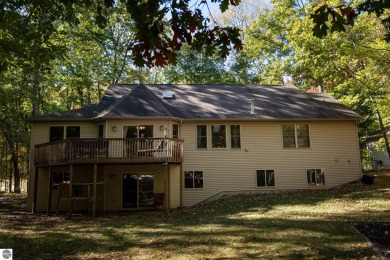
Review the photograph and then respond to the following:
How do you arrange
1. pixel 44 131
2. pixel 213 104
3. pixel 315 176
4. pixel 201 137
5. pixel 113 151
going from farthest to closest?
pixel 213 104
pixel 315 176
pixel 201 137
pixel 44 131
pixel 113 151

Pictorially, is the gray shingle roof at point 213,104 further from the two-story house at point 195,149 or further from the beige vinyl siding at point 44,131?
the beige vinyl siding at point 44,131

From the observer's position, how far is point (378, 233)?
9125 millimetres

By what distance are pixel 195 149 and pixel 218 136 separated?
1676 millimetres

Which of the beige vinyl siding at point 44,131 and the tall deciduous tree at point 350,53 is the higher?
the tall deciduous tree at point 350,53

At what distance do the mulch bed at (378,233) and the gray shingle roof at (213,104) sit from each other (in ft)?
34.0

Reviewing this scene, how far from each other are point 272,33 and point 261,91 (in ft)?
25.7

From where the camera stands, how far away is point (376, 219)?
10.9m

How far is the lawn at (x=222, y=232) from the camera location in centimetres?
848

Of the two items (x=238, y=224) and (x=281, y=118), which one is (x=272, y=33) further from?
(x=238, y=224)

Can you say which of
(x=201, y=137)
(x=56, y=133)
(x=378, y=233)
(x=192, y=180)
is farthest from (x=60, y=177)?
(x=378, y=233)

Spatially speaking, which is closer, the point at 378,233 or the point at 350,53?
the point at 378,233

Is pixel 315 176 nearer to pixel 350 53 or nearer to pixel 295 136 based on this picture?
pixel 295 136

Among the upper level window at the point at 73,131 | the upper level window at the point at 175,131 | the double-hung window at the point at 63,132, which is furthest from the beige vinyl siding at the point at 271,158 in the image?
the double-hung window at the point at 63,132

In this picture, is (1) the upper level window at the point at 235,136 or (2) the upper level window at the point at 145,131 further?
(1) the upper level window at the point at 235,136
